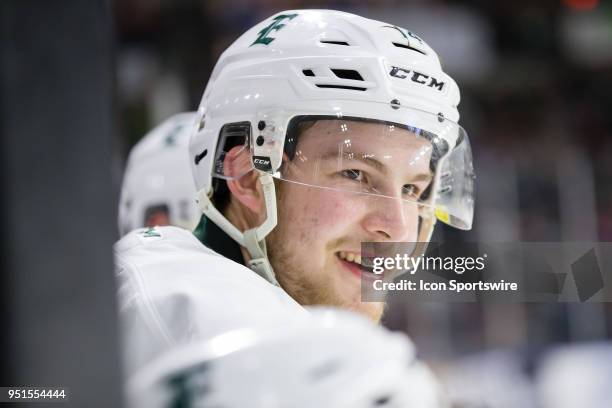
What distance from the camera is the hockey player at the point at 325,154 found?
1.39m

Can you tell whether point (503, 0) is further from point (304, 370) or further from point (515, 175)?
point (304, 370)

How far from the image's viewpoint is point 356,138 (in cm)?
141

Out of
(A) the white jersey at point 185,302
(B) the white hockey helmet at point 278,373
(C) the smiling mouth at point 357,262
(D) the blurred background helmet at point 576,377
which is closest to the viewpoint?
(B) the white hockey helmet at point 278,373

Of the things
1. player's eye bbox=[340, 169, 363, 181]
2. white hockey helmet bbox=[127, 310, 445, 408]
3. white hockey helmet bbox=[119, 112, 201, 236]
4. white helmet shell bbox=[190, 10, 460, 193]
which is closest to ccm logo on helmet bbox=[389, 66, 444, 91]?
white helmet shell bbox=[190, 10, 460, 193]

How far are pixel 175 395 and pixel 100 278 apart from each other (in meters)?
0.16

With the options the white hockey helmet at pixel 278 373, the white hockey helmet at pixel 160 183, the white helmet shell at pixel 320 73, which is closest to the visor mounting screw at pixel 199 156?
the white helmet shell at pixel 320 73

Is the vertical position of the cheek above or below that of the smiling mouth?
above

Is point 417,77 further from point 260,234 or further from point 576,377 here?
point 576,377

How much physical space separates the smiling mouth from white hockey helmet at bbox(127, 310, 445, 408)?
618mm

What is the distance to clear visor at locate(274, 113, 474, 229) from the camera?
1.40m

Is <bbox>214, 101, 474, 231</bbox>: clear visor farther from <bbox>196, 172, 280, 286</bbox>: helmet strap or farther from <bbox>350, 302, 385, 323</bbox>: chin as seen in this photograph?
<bbox>350, 302, 385, 323</bbox>: chin

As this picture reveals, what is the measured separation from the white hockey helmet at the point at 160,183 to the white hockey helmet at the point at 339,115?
3.84 ft

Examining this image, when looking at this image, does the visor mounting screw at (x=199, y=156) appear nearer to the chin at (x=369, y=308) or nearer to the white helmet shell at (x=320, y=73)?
the white helmet shell at (x=320, y=73)

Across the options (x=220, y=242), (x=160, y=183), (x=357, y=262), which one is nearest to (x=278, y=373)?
(x=357, y=262)
